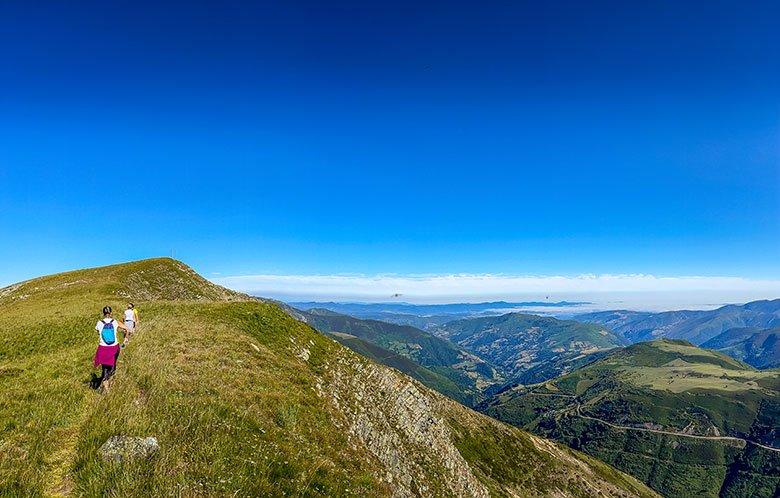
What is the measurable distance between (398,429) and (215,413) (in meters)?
29.8

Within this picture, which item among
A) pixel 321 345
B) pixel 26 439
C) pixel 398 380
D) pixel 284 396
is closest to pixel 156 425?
Result: pixel 26 439

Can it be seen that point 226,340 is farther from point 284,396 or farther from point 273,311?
point 273,311

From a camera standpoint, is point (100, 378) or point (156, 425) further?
point (100, 378)

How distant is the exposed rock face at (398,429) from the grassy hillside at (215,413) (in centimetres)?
25

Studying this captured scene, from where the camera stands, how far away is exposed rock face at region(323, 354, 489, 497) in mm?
36375

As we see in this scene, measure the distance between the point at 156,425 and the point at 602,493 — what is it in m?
192

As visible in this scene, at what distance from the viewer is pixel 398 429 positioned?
4550 cm

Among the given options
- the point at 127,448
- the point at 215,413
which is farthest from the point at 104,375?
the point at 127,448

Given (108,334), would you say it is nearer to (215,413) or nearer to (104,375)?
(104,375)

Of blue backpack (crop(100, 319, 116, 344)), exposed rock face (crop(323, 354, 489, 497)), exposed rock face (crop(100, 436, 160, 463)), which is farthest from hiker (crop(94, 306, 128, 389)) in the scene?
exposed rock face (crop(323, 354, 489, 497))

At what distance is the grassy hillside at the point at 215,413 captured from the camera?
1427 centimetres

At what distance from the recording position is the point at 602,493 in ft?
527

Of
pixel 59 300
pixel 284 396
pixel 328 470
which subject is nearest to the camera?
pixel 328 470

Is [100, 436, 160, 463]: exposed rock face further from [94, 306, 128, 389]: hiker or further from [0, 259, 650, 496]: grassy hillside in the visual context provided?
[94, 306, 128, 389]: hiker
